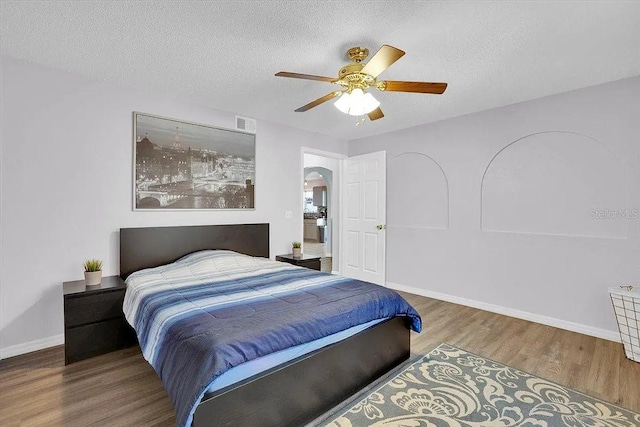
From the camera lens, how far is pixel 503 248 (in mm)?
3619

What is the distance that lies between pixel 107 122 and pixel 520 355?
4.35 meters

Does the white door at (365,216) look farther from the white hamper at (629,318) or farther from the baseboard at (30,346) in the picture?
the baseboard at (30,346)

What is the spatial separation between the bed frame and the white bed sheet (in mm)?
23

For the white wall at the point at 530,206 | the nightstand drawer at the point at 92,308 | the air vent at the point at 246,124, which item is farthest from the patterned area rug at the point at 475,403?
the air vent at the point at 246,124

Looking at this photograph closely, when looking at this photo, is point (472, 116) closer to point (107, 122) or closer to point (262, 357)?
point (262, 357)

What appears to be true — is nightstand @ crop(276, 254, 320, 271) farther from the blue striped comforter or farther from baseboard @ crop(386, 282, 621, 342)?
baseboard @ crop(386, 282, 621, 342)

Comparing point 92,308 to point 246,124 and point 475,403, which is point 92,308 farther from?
point 475,403

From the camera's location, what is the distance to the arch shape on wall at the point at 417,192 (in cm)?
423

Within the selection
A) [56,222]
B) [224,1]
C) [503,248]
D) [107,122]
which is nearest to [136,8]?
[224,1]

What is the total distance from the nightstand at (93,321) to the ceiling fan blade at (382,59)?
2.68m

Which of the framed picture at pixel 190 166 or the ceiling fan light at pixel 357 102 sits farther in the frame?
the framed picture at pixel 190 166

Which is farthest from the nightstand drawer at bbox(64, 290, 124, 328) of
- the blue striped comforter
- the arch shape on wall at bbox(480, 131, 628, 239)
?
the arch shape on wall at bbox(480, 131, 628, 239)

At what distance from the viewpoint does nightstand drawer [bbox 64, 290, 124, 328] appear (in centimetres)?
240

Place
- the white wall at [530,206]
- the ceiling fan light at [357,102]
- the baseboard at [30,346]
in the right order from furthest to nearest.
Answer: the white wall at [530,206], the baseboard at [30,346], the ceiling fan light at [357,102]
